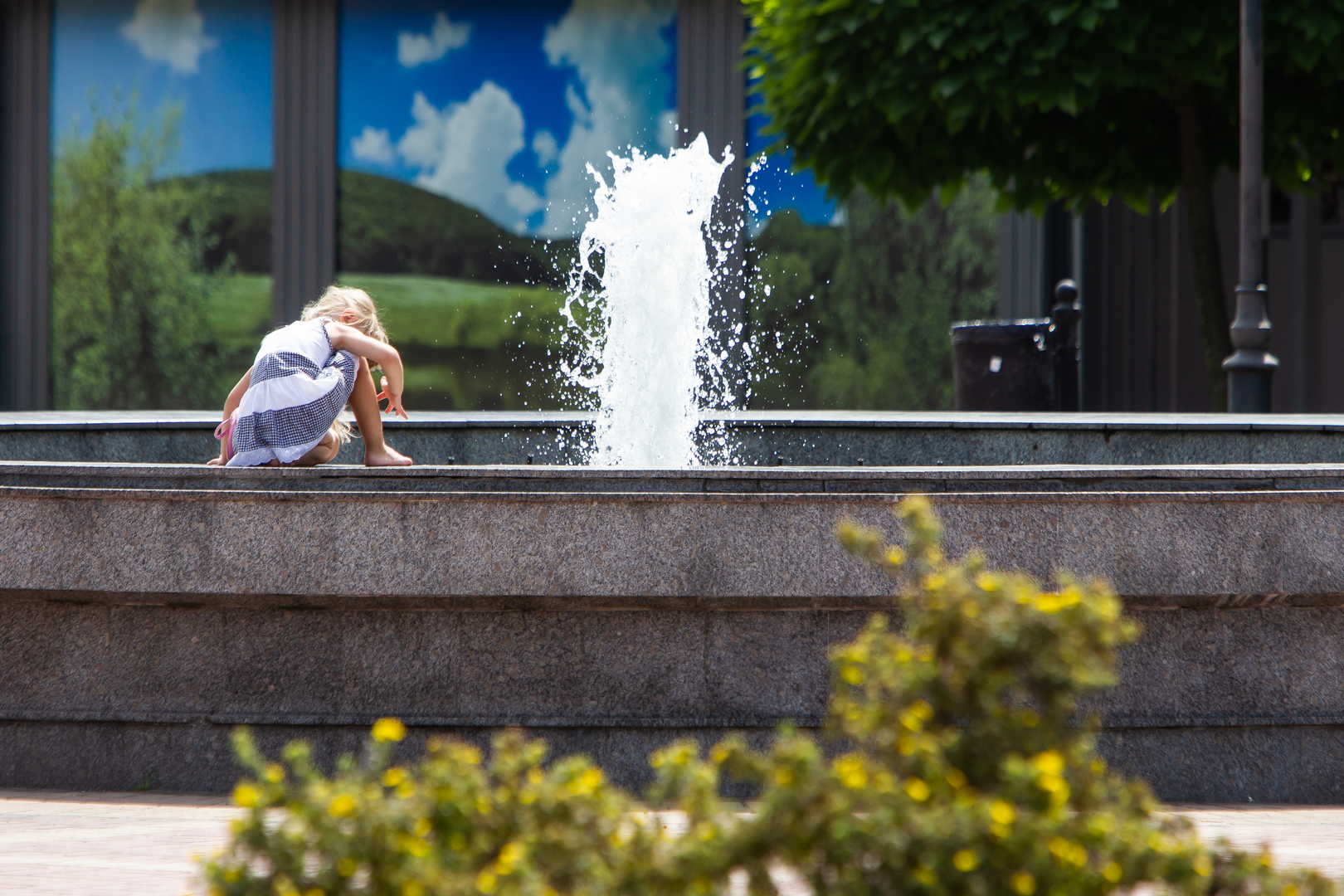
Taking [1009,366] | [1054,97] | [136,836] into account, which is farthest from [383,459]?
[1009,366]

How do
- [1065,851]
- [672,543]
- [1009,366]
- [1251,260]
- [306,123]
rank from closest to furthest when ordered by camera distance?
[1065,851]
[672,543]
[1251,260]
[1009,366]
[306,123]

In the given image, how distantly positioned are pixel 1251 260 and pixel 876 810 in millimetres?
10804

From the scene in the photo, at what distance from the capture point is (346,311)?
7035mm

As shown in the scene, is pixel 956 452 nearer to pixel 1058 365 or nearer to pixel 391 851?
pixel 391 851

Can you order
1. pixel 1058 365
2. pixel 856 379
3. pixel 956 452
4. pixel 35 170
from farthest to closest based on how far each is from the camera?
pixel 35 170 → pixel 856 379 → pixel 1058 365 → pixel 956 452

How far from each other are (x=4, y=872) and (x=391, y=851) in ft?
7.04

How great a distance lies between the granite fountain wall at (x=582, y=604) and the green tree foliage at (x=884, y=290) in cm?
1385

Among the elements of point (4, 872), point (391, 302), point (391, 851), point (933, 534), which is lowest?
point (4, 872)

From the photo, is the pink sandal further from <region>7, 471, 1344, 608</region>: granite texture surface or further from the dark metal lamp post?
the dark metal lamp post

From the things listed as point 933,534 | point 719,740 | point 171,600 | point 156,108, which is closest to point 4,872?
point 171,600

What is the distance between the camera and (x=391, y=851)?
2.17 metres

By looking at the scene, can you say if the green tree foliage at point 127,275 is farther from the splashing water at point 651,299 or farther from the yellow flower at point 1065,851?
the yellow flower at point 1065,851

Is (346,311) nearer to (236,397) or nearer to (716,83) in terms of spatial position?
(236,397)

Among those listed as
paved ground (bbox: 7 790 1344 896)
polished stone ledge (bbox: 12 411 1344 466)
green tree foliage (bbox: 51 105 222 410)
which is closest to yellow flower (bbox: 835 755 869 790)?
paved ground (bbox: 7 790 1344 896)
